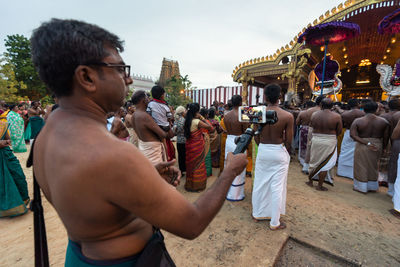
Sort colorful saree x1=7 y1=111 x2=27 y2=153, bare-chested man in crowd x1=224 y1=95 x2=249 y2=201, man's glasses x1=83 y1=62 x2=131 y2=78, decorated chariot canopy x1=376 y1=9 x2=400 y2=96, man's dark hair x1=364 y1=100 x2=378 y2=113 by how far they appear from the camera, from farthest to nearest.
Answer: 1. decorated chariot canopy x1=376 y1=9 x2=400 y2=96
2. colorful saree x1=7 y1=111 x2=27 y2=153
3. man's dark hair x1=364 y1=100 x2=378 y2=113
4. bare-chested man in crowd x1=224 y1=95 x2=249 y2=201
5. man's glasses x1=83 y1=62 x2=131 y2=78

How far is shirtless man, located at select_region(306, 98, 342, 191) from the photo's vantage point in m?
3.80

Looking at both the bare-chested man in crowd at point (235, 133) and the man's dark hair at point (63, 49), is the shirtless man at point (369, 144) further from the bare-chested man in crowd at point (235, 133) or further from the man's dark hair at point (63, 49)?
the man's dark hair at point (63, 49)

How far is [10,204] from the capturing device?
286 cm

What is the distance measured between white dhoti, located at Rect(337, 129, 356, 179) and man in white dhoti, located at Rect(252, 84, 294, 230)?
3097 mm

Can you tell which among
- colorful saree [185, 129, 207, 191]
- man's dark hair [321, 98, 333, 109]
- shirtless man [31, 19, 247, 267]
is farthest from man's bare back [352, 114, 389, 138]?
shirtless man [31, 19, 247, 267]

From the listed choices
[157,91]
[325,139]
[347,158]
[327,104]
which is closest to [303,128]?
[347,158]

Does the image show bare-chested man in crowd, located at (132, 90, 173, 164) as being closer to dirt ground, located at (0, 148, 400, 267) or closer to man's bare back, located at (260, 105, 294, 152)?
dirt ground, located at (0, 148, 400, 267)

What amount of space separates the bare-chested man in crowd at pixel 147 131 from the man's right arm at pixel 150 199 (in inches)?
94.9

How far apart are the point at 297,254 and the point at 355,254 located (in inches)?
25.0

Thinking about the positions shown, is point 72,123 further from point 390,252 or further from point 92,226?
point 390,252

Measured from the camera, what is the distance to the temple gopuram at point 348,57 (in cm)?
804

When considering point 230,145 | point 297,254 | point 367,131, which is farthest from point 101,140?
point 367,131

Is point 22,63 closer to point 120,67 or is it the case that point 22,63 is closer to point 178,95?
point 178,95

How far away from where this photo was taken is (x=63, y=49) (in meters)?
0.67
